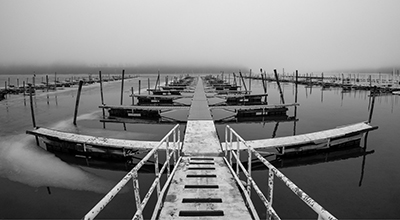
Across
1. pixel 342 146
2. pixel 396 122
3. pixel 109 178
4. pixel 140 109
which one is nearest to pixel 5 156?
pixel 109 178

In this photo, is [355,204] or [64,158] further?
[64,158]

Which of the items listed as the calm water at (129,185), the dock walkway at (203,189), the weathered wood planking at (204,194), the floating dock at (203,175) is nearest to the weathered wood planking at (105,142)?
the floating dock at (203,175)

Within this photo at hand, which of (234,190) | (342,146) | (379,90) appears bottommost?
(342,146)

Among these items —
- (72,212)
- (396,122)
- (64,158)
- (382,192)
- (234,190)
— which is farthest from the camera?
(396,122)

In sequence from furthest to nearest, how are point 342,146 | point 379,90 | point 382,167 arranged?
1. point 379,90
2. point 342,146
3. point 382,167

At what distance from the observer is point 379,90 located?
3619 centimetres

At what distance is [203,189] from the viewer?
14.4ft

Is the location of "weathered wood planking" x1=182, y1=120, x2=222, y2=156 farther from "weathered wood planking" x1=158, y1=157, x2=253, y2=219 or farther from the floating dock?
"weathered wood planking" x1=158, y1=157, x2=253, y2=219

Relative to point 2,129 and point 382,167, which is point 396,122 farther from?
point 2,129

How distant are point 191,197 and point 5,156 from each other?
11.4 meters

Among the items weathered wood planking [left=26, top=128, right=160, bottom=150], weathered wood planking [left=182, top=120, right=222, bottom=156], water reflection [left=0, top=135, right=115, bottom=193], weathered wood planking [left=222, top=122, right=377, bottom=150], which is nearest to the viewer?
weathered wood planking [left=182, top=120, right=222, bottom=156]

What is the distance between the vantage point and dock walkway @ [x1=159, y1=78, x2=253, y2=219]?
3617 mm

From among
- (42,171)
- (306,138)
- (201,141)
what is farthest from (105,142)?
(306,138)

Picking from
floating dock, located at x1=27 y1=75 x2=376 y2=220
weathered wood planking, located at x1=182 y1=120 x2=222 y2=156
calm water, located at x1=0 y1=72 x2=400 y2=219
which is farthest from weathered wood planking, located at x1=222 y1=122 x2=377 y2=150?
weathered wood planking, located at x1=182 y1=120 x2=222 y2=156
